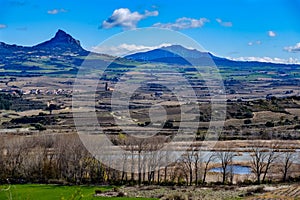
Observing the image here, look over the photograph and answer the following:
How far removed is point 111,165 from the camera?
33.3m

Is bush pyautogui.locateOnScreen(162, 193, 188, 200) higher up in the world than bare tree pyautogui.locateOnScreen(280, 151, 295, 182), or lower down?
lower down

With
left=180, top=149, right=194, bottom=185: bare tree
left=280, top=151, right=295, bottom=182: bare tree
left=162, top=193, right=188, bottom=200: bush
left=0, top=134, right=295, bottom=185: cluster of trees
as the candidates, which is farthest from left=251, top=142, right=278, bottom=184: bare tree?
left=162, top=193, right=188, bottom=200: bush

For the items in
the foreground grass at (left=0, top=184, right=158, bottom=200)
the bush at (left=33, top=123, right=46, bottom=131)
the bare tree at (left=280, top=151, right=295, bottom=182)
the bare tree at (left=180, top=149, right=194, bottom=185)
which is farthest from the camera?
the bush at (left=33, top=123, right=46, bottom=131)

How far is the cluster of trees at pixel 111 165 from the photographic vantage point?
33094 mm

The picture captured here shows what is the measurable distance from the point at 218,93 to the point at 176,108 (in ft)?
116

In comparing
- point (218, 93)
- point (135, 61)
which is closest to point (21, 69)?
point (135, 61)

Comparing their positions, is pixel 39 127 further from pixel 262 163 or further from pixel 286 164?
pixel 286 164

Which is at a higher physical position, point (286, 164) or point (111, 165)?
point (286, 164)

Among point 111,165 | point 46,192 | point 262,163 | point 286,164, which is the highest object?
point 286,164

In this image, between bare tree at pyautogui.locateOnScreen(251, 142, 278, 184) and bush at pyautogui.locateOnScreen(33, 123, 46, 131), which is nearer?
bare tree at pyautogui.locateOnScreen(251, 142, 278, 184)

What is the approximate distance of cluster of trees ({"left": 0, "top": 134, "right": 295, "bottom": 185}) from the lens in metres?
33.1

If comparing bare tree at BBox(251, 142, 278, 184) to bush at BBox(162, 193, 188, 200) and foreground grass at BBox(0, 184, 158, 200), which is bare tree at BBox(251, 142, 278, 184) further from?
foreground grass at BBox(0, 184, 158, 200)

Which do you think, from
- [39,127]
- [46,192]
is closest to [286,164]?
[46,192]

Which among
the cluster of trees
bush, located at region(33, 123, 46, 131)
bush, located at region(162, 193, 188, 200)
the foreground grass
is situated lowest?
the foreground grass
